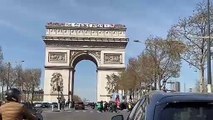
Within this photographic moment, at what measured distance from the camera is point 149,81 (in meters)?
77.8

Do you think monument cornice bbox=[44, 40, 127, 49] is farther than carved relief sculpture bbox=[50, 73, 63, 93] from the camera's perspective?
Yes

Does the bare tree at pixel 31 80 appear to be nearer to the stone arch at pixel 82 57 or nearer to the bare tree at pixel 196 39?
the stone arch at pixel 82 57

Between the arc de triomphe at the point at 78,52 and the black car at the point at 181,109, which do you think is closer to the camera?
the black car at the point at 181,109

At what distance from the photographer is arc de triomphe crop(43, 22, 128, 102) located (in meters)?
124

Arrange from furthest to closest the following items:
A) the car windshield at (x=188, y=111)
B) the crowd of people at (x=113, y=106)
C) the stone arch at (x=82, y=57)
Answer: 1. the stone arch at (x=82, y=57)
2. the crowd of people at (x=113, y=106)
3. the car windshield at (x=188, y=111)

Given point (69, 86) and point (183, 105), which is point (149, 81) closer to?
point (69, 86)

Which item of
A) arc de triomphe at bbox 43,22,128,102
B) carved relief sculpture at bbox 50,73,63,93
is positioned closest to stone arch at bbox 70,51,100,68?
arc de triomphe at bbox 43,22,128,102

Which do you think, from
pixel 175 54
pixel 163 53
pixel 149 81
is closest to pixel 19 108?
pixel 175 54

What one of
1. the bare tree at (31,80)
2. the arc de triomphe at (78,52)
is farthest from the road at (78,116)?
the bare tree at (31,80)

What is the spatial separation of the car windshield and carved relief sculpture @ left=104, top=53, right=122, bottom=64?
385 feet

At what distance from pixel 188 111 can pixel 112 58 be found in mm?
119962

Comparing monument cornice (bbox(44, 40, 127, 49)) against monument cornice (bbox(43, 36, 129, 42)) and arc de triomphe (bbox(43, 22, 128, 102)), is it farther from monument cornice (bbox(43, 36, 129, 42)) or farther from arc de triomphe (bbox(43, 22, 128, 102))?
monument cornice (bbox(43, 36, 129, 42))

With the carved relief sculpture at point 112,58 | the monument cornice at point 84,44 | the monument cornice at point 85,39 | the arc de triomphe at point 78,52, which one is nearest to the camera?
the arc de triomphe at point 78,52

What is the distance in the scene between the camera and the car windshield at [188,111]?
6.48 meters
